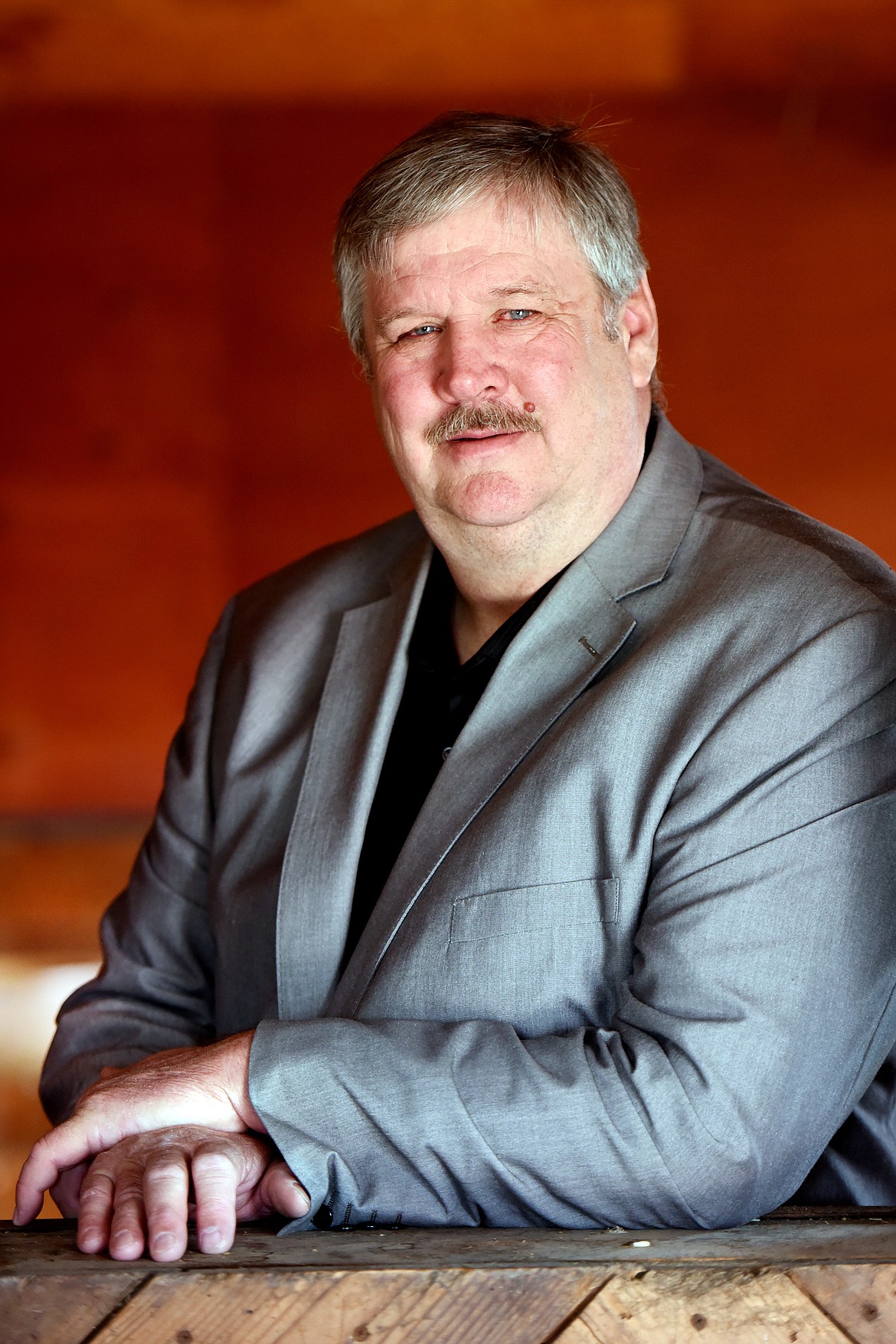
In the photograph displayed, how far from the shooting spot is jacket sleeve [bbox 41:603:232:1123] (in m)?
1.83

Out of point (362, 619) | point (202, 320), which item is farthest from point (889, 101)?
point (362, 619)

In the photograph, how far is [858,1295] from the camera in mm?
1025

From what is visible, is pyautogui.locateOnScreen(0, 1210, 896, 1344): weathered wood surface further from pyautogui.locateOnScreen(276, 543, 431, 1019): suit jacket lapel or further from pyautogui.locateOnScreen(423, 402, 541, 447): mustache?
pyautogui.locateOnScreen(423, 402, 541, 447): mustache

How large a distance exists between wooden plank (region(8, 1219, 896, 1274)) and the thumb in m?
0.06

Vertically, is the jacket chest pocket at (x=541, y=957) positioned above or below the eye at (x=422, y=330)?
below

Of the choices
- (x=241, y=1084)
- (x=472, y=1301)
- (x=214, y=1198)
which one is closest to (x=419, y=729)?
(x=241, y=1084)

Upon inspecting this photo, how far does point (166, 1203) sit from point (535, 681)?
0.67 meters

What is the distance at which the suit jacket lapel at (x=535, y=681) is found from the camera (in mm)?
1513

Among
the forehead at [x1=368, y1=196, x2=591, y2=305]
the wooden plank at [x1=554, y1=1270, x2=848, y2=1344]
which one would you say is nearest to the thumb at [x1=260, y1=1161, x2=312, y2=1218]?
the wooden plank at [x1=554, y1=1270, x2=848, y2=1344]

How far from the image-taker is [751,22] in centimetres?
545

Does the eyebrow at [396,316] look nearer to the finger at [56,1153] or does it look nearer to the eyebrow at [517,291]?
the eyebrow at [517,291]

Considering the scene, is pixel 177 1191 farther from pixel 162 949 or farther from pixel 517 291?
pixel 517 291

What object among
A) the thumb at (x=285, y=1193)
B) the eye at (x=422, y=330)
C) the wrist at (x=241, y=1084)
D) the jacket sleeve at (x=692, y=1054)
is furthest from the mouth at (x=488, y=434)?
the thumb at (x=285, y=1193)

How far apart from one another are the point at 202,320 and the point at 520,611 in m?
4.29
